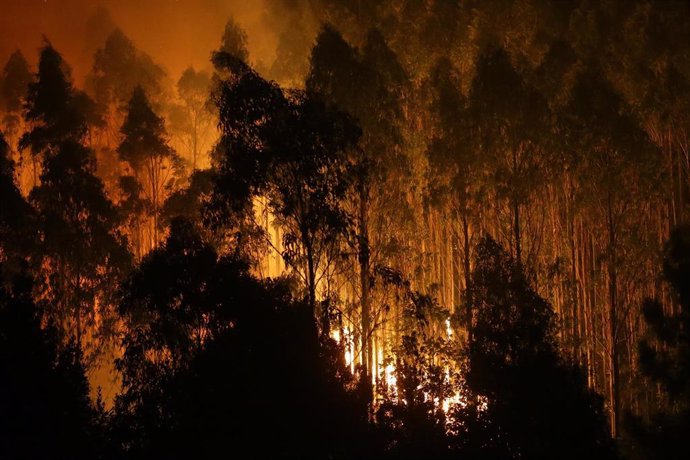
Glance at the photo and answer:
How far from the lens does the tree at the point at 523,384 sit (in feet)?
26.6

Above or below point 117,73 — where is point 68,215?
below

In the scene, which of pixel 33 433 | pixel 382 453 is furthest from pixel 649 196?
pixel 33 433

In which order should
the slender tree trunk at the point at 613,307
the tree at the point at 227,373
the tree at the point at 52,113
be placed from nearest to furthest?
the tree at the point at 227,373 < the slender tree trunk at the point at 613,307 < the tree at the point at 52,113

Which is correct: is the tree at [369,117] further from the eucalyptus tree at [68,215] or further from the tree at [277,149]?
the eucalyptus tree at [68,215]

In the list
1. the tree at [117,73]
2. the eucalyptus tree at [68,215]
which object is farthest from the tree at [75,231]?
the tree at [117,73]

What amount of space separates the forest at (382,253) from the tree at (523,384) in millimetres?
28

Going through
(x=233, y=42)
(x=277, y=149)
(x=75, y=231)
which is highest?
(x=233, y=42)

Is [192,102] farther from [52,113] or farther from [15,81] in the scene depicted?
[52,113]

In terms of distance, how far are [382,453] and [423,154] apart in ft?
24.6

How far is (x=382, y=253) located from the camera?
14.0 m

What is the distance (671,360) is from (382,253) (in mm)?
6600

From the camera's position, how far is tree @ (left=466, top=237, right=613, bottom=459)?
320 inches

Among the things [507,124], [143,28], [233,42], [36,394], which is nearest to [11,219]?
[36,394]

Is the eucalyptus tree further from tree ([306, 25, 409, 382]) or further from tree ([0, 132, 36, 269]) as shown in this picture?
tree ([306, 25, 409, 382])
